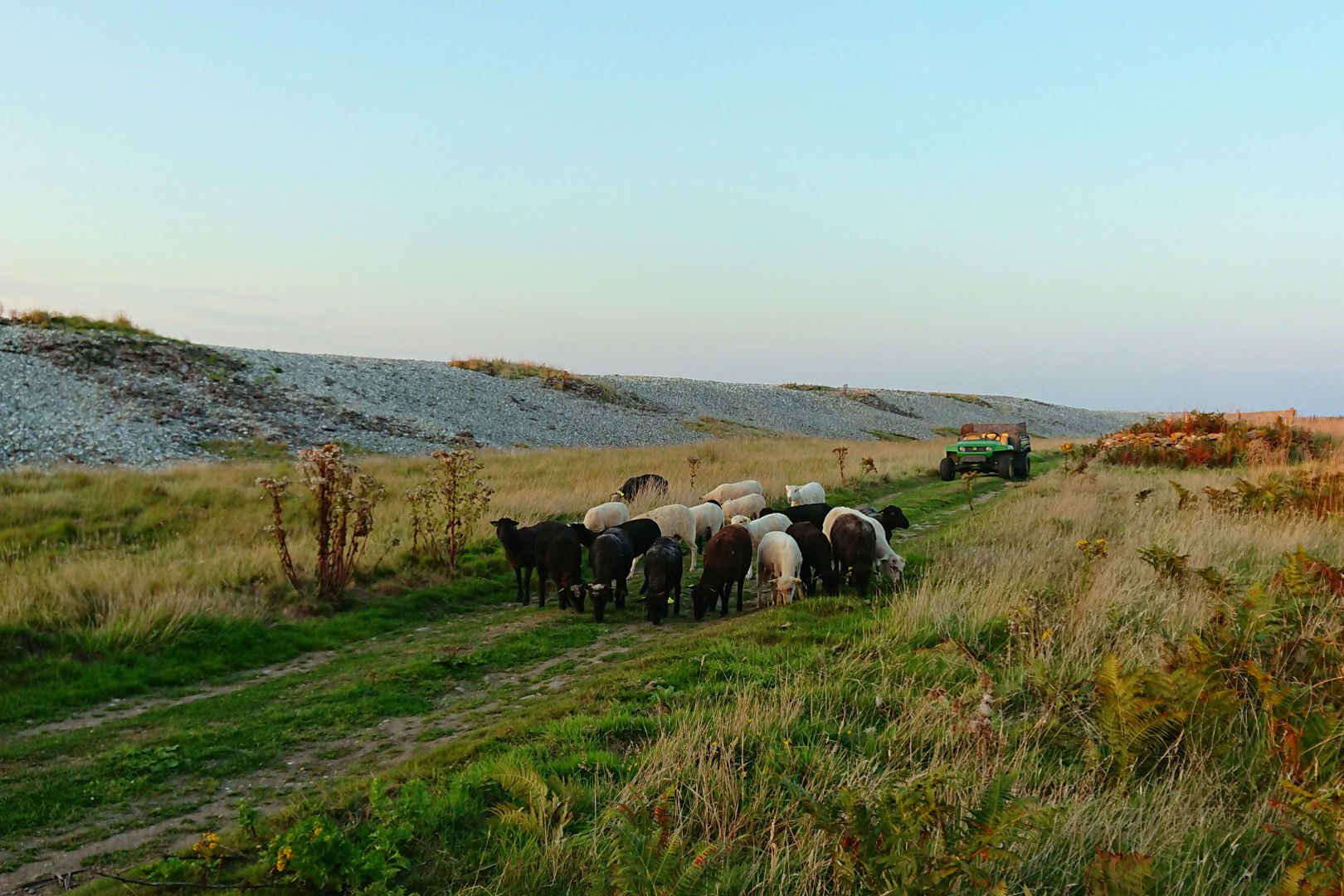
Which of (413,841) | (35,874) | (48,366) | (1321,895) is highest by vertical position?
(48,366)

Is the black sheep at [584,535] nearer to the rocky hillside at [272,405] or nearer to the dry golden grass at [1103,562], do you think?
the dry golden grass at [1103,562]

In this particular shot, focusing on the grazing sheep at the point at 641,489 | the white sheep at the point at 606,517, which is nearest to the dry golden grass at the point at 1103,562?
the white sheep at the point at 606,517

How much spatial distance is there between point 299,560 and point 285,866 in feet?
29.7

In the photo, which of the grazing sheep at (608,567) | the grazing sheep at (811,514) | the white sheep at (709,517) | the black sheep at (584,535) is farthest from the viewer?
the white sheep at (709,517)

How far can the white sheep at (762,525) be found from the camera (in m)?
12.9

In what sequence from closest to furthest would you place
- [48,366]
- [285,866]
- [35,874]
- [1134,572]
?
[285,866], [35,874], [1134,572], [48,366]

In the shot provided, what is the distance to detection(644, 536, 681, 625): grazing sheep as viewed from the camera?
10.8 meters

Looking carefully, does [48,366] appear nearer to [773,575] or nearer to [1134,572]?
[773,575]

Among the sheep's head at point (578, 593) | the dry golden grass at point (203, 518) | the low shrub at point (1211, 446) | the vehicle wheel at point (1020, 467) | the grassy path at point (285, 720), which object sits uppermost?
the low shrub at point (1211, 446)

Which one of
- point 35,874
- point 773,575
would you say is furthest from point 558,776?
point 773,575

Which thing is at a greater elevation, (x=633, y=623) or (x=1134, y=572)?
(x=1134, y=572)

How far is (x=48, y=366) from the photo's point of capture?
108 feet

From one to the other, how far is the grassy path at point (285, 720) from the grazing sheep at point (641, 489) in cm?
689

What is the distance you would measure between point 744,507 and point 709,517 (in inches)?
40.4
